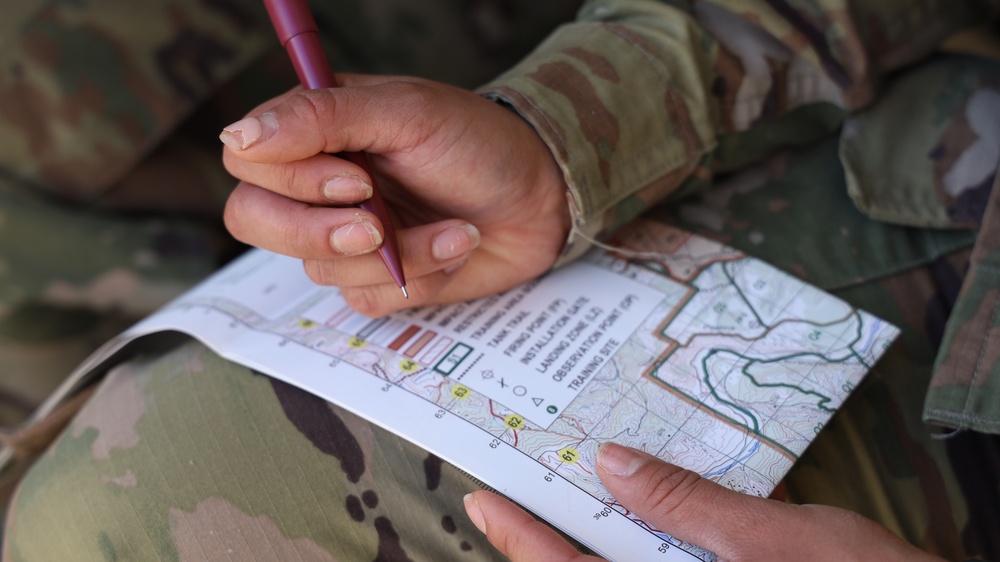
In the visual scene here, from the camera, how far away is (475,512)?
1.45ft

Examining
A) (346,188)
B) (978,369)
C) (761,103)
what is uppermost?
(346,188)

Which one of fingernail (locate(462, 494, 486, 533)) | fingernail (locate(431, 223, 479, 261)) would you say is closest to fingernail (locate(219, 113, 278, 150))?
fingernail (locate(431, 223, 479, 261))

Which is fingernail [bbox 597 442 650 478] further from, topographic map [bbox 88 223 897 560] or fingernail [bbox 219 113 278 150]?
fingernail [bbox 219 113 278 150]

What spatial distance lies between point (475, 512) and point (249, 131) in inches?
11.3

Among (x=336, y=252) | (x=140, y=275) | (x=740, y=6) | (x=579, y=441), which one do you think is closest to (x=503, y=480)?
(x=579, y=441)

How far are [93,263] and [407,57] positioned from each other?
488mm

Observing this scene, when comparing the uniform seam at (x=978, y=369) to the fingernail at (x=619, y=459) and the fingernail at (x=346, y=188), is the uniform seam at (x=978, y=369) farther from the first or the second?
the fingernail at (x=346, y=188)

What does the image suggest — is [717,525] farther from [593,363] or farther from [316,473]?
[316,473]

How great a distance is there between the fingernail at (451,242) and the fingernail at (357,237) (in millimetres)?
55

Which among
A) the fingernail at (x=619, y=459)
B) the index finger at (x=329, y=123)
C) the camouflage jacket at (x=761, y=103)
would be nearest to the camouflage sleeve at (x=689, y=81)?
the camouflage jacket at (x=761, y=103)

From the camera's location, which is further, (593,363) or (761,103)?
(761,103)

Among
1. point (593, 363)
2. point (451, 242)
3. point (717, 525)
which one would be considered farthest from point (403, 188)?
point (717, 525)

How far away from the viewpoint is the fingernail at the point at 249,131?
46cm

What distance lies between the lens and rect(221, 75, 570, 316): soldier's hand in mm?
489
